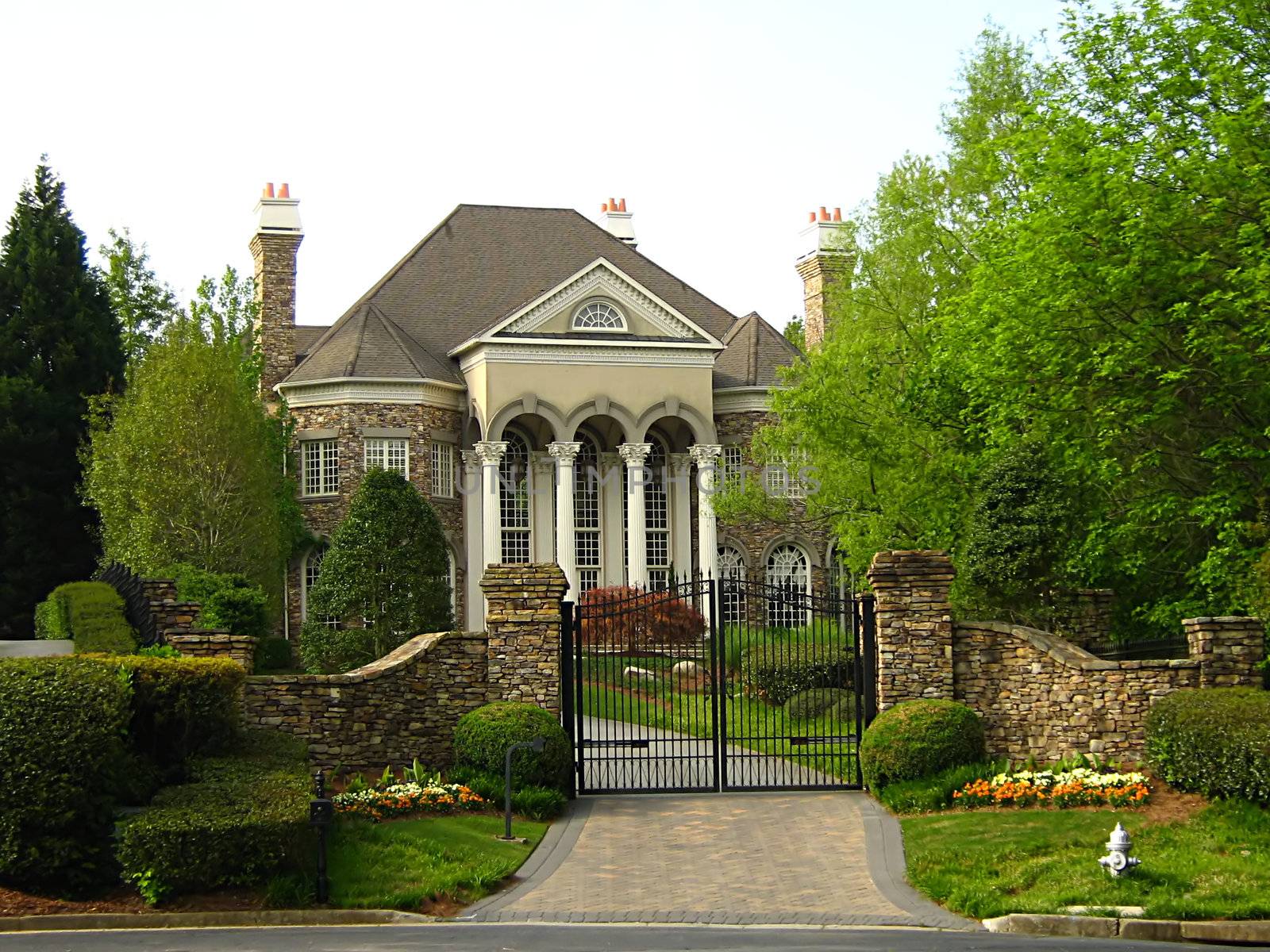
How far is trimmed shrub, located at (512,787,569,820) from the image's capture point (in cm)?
1936

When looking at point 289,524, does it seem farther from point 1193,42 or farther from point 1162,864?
point 1162,864

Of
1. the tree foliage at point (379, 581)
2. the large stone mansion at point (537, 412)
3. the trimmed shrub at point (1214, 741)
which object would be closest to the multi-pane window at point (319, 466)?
the large stone mansion at point (537, 412)

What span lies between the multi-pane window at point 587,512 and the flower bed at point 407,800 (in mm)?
25067

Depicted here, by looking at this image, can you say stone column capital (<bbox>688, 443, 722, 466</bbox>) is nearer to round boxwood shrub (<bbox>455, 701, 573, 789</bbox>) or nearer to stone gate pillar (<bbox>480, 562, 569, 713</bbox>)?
stone gate pillar (<bbox>480, 562, 569, 713</bbox>)

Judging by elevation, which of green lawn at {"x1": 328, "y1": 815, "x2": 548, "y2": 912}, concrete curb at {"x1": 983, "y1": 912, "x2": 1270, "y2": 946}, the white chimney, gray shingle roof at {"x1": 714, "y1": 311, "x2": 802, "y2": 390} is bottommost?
concrete curb at {"x1": 983, "y1": 912, "x2": 1270, "y2": 946}

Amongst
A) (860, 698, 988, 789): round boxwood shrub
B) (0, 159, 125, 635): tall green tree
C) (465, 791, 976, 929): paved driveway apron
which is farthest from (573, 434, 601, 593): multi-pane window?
(860, 698, 988, 789): round boxwood shrub

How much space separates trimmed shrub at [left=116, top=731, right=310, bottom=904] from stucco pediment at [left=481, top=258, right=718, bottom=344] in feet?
87.4

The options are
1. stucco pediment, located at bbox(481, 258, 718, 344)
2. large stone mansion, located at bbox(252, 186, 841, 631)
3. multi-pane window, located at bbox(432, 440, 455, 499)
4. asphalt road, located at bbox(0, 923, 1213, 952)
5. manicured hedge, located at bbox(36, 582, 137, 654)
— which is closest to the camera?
asphalt road, located at bbox(0, 923, 1213, 952)

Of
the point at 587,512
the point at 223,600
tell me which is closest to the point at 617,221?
the point at 587,512

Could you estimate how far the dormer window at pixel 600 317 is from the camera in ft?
142

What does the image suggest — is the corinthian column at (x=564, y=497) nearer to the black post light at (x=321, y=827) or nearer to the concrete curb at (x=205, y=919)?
the black post light at (x=321, y=827)

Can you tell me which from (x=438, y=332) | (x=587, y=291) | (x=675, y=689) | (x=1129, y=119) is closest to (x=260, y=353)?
(x=438, y=332)

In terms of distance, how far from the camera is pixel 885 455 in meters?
31.3

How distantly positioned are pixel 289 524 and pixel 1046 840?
91.1ft
